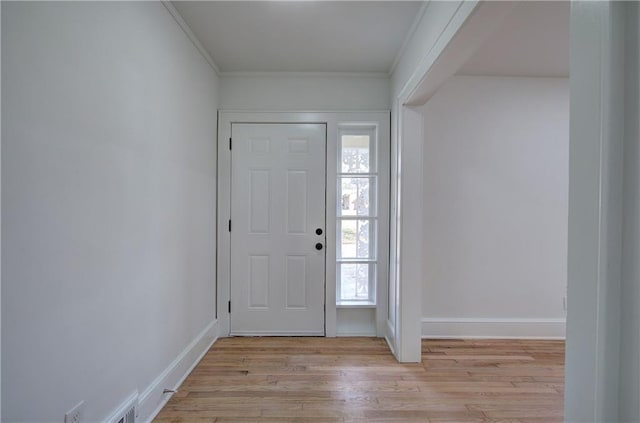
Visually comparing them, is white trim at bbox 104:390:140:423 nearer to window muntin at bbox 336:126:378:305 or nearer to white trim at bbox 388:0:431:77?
window muntin at bbox 336:126:378:305

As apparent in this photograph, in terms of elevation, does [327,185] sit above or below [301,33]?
below

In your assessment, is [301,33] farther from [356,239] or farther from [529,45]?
[356,239]

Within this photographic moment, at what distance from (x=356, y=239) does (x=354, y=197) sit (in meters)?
0.41

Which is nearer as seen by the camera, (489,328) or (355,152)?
(489,328)

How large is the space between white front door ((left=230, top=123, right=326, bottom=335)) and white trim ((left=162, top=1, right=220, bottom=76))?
22.7 inches

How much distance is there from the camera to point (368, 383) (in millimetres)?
2201

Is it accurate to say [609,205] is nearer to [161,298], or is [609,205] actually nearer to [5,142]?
[5,142]

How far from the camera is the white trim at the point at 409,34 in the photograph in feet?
6.46

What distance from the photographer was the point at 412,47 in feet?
7.41

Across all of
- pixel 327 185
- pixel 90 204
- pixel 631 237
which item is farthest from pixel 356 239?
pixel 631 237

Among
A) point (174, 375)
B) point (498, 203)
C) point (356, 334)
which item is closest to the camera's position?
point (174, 375)

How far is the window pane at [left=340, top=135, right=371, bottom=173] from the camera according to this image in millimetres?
3113

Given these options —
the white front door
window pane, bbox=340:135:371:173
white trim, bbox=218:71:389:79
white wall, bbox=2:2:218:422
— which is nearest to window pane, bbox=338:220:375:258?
the white front door

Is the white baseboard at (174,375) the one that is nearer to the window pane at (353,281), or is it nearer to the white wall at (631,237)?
the window pane at (353,281)
